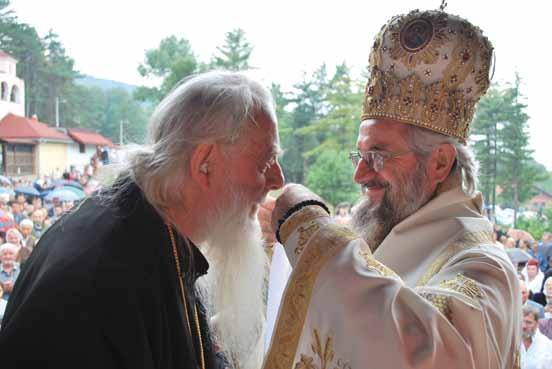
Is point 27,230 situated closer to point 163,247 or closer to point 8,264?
point 8,264

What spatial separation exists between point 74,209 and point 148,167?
238 millimetres

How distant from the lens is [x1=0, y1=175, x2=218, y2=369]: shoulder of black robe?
1219 mm

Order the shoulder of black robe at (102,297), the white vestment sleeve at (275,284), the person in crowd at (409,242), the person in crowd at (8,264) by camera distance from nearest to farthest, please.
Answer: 1. the shoulder of black robe at (102,297)
2. the person in crowd at (409,242)
3. the white vestment sleeve at (275,284)
4. the person in crowd at (8,264)

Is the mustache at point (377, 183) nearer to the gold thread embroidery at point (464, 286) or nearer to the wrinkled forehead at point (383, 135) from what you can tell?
the wrinkled forehead at point (383, 135)

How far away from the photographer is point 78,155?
514 centimetres

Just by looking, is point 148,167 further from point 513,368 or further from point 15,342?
point 513,368

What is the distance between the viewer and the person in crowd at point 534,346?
407 centimetres

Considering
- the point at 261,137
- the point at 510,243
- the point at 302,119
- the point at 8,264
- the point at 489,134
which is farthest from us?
the point at 510,243

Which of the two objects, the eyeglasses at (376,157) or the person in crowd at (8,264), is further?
the person in crowd at (8,264)

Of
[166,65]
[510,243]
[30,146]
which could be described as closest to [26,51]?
[30,146]

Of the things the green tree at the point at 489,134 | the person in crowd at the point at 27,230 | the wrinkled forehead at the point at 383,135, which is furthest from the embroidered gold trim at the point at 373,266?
the green tree at the point at 489,134

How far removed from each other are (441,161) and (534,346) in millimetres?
2915

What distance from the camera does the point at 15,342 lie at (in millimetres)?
1210

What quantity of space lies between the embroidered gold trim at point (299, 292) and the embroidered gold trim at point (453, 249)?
32cm
